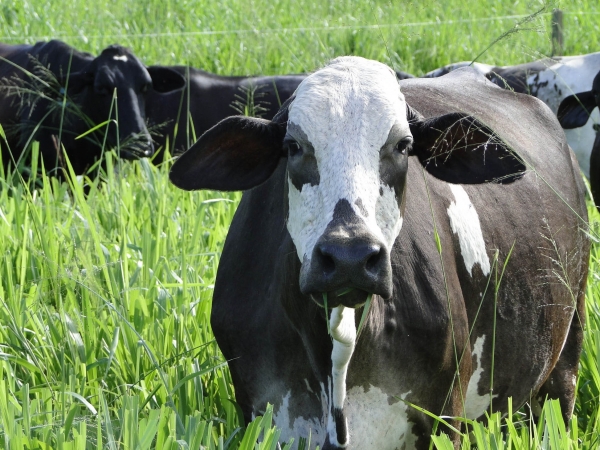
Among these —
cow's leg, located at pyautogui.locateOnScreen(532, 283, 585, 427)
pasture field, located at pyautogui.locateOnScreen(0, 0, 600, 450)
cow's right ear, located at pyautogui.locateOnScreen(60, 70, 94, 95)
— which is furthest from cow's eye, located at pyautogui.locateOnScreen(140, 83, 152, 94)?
cow's leg, located at pyautogui.locateOnScreen(532, 283, 585, 427)

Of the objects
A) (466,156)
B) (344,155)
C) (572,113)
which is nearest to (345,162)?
(344,155)

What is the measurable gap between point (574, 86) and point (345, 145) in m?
6.36

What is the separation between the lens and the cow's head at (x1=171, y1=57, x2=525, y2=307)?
228 centimetres

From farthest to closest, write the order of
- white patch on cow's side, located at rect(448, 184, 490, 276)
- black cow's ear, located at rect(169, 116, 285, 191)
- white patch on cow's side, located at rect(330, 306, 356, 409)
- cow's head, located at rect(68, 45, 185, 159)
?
cow's head, located at rect(68, 45, 185, 159) < white patch on cow's side, located at rect(448, 184, 490, 276) < black cow's ear, located at rect(169, 116, 285, 191) < white patch on cow's side, located at rect(330, 306, 356, 409)

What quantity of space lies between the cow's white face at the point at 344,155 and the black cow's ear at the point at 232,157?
0.13 meters

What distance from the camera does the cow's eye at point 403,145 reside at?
260 cm

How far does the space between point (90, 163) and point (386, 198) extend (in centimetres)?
575

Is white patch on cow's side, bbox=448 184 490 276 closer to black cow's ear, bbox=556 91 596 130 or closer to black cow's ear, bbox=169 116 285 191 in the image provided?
black cow's ear, bbox=169 116 285 191

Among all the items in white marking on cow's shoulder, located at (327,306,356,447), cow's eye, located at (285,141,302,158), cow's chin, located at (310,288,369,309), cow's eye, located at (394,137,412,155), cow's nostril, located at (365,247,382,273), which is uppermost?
cow's eye, located at (394,137,412,155)

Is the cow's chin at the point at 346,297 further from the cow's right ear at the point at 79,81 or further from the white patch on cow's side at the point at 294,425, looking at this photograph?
the cow's right ear at the point at 79,81

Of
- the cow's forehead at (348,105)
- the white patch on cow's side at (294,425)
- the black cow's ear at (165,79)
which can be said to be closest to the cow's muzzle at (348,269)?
the cow's forehead at (348,105)

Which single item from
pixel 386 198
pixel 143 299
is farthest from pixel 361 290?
pixel 143 299

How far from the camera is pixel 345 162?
2453mm

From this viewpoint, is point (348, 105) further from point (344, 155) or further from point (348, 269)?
point (348, 269)
